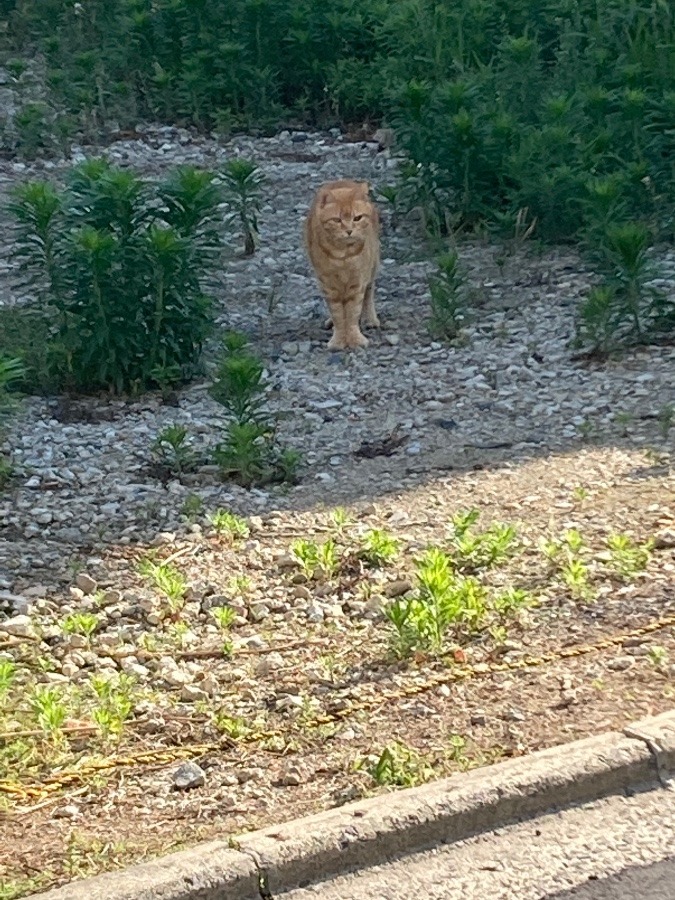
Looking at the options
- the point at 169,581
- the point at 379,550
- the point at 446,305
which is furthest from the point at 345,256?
the point at 169,581

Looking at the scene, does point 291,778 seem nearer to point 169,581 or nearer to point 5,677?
point 5,677

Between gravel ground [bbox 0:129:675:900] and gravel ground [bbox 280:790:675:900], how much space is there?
263 millimetres

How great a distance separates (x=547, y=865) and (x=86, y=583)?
89.4 inches

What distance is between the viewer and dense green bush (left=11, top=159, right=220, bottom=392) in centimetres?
732

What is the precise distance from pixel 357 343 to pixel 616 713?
13.6ft

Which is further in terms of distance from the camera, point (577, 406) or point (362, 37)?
point (362, 37)

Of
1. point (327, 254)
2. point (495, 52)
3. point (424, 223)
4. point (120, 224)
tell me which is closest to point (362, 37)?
point (495, 52)

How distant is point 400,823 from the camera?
12.2ft

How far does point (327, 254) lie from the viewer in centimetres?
830

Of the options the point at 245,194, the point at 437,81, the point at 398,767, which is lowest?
the point at 398,767

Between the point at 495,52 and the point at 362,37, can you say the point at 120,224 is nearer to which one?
the point at 495,52

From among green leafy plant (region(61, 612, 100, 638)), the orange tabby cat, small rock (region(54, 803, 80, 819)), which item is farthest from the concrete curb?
the orange tabby cat

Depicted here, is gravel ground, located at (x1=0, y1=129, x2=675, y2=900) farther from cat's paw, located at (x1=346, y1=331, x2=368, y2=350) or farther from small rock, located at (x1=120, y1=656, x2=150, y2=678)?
cat's paw, located at (x1=346, y1=331, x2=368, y2=350)

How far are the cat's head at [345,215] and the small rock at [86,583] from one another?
3332mm
